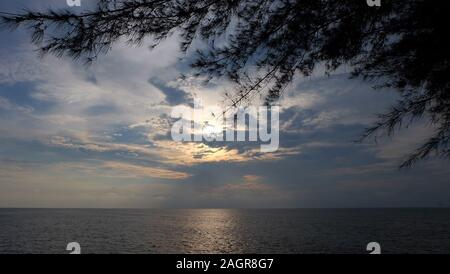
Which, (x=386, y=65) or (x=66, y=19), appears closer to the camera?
(x=66, y=19)
